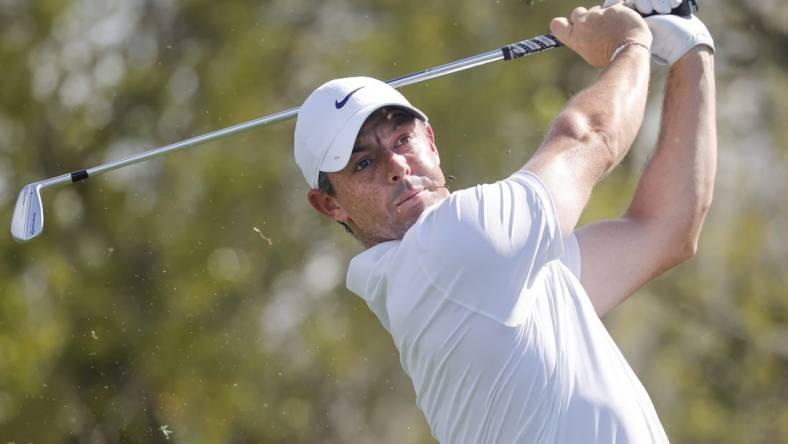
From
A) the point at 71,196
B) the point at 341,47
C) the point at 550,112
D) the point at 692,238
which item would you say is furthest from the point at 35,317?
the point at 692,238

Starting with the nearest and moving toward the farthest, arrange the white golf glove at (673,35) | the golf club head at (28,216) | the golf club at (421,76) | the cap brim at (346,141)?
the cap brim at (346,141), the white golf glove at (673,35), the golf club at (421,76), the golf club head at (28,216)

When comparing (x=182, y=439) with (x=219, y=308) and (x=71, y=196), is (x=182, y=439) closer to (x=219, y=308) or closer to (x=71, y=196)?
(x=219, y=308)

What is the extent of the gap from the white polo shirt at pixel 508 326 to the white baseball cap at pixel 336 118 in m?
0.24

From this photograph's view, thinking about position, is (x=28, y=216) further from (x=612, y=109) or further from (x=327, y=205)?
(x=612, y=109)

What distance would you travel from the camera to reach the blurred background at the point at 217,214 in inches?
416

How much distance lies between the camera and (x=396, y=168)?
3027 millimetres

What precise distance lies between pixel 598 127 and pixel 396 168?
0.40 m

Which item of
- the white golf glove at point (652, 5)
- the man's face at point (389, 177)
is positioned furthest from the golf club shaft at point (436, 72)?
the man's face at point (389, 177)

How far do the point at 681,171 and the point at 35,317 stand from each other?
7.94 m

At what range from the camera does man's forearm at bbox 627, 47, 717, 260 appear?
325 cm

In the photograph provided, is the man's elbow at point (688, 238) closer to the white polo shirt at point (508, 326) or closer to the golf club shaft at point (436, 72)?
the white polo shirt at point (508, 326)

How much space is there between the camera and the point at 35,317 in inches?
416

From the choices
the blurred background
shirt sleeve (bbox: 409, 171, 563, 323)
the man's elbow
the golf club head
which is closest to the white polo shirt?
shirt sleeve (bbox: 409, 171, 563, 323)

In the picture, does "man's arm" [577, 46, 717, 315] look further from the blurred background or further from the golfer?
the blurred background
